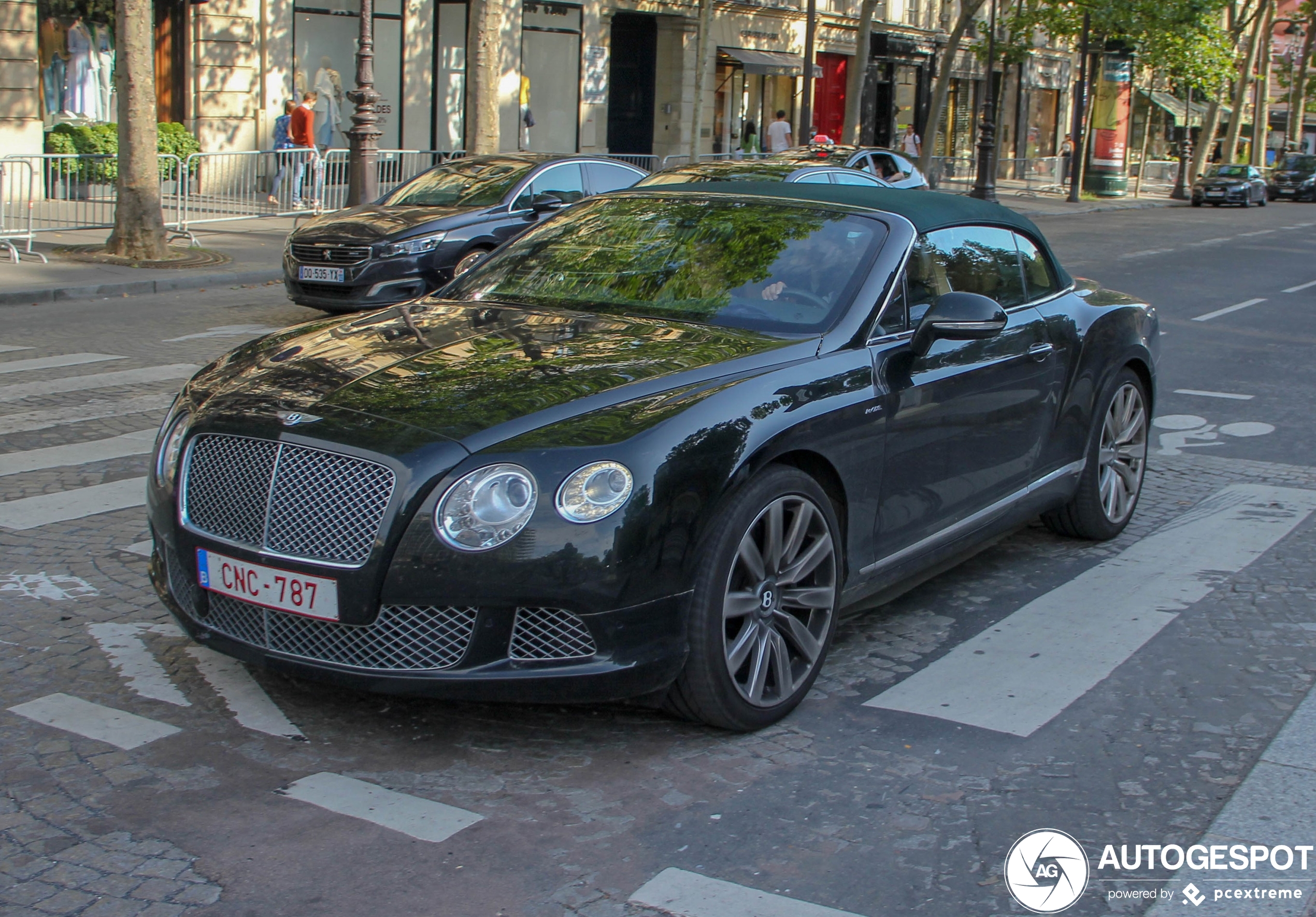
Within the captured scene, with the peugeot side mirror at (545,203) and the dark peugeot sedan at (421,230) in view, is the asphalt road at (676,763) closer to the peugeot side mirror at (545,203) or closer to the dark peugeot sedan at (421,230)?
the dark peugeot sedan at (421,230)

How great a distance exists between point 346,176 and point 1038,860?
20.1 meters

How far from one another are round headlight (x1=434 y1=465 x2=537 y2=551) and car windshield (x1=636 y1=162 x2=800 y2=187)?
26.9 feet

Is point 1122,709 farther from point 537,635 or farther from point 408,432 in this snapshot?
point 408,432

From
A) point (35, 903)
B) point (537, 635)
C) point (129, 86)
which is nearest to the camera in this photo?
point (35, 903)

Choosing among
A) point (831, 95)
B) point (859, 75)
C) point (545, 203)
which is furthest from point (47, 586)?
point (831, 95)

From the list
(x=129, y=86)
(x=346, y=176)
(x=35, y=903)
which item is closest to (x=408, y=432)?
(x=35, y=903)

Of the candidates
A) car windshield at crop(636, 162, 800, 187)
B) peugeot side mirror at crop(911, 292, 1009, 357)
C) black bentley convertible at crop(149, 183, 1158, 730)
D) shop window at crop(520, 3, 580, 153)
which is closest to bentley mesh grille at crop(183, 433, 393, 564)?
black bentley convertible at crop(149, 183, 1158, 730)

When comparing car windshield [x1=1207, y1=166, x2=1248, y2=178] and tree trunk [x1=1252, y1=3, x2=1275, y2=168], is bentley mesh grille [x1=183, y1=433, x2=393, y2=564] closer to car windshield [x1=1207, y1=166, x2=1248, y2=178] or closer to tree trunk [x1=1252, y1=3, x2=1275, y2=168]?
car windshield [x1=1207, y1=166, x2=1248, y2=178]

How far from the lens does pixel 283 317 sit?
1328 centimetres

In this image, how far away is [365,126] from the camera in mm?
19547

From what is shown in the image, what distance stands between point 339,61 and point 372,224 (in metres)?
15.9

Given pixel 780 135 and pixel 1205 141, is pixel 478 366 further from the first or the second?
pixel 1205 141

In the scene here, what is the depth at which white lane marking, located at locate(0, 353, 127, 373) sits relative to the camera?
1021 cm

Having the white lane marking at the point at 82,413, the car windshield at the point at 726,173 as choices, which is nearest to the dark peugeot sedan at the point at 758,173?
the car windshield at the point at 726,173
